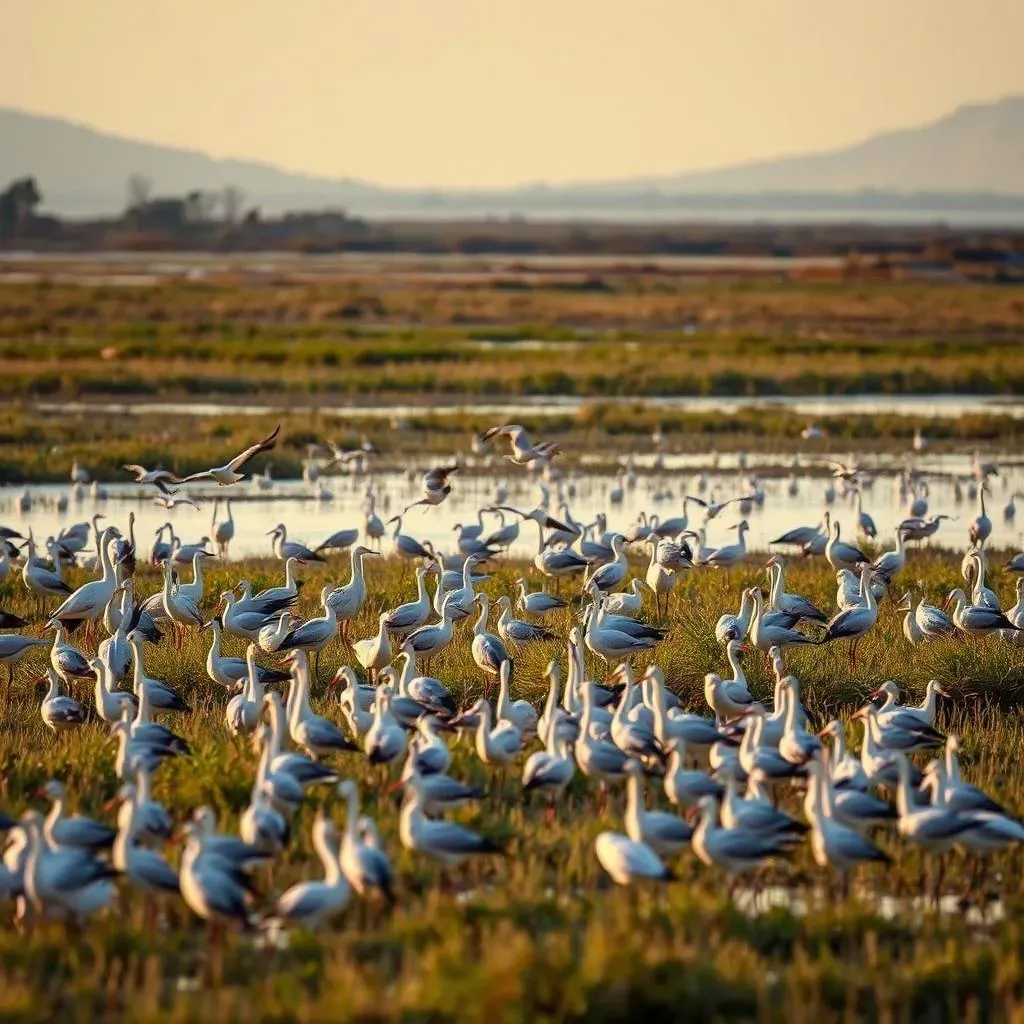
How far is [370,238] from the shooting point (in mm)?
142375

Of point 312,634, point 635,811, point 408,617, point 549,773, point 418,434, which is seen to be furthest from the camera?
point 418,434

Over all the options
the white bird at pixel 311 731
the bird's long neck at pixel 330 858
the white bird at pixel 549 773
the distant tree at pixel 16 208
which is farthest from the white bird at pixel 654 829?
the distant tree at pixel 16 208

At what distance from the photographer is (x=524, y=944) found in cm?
717

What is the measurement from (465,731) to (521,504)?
12647 millimetres

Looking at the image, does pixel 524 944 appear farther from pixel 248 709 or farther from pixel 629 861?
pixel 248 709

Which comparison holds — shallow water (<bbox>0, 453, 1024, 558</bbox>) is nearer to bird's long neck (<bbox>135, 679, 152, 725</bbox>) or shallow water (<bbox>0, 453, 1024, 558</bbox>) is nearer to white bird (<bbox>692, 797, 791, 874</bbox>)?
bird's long neck (<bbox>135, 679, 152, 725</bbox>)

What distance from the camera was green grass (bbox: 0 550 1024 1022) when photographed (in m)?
7.03

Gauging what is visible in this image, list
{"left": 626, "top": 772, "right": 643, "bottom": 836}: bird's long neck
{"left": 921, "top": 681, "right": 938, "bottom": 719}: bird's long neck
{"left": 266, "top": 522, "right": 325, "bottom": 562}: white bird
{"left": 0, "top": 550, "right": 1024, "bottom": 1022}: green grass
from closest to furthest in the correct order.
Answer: {"left": 0, "top": 550, "right": 1024, "bottom": 1022}: green grass, {"left": 626, "top": 772, "right": 643, "bottom": 836}: bird's long neck, {"left": 921, "top": 681, "right": 938, "bottom": 719}: bird's long neck, {"left": 266, "top": 522, "right": 325, "bottom": 562}: white bird

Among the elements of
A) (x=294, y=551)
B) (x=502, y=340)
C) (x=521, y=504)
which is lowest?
(x=521, y=504)

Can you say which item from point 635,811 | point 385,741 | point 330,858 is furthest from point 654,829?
point 385,741

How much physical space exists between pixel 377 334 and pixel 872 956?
3849 cm

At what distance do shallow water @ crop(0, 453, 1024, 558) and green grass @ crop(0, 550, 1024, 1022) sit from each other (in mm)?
10014

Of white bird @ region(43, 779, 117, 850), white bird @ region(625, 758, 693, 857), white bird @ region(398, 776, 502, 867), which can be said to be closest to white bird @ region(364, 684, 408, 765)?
white bird @ region(398, 776, 502, 867)

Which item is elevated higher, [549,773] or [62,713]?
[549,773]
